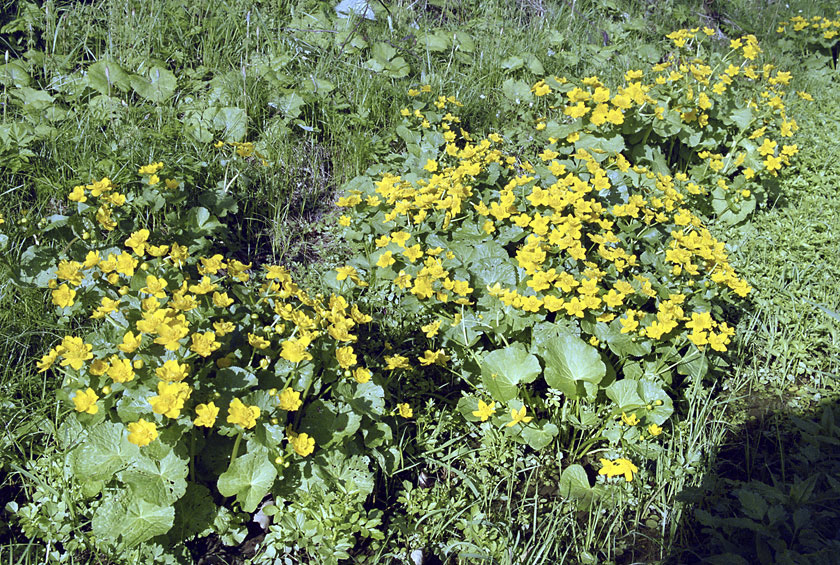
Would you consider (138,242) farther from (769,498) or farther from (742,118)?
(742,118)

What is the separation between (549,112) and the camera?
4.54 meters

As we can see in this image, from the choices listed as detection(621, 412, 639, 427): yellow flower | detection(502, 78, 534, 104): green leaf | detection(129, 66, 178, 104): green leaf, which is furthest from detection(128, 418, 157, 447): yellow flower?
detection(502, 78, 534, 104): green leaf

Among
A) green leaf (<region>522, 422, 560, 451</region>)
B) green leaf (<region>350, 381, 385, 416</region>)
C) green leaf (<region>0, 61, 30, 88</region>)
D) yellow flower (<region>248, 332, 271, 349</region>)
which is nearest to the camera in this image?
yellow flower (<region>248, 332, 271, 349</region>)

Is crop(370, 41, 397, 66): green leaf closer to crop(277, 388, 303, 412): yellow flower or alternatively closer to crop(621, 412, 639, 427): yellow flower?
crop(621, 412, 639, 427): yellow flower

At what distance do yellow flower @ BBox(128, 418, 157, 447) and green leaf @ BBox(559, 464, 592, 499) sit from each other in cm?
138

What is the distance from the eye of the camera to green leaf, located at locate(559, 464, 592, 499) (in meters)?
2.32

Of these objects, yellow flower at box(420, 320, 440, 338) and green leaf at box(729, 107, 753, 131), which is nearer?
yellow flower at box(420, 320, 440, 338)

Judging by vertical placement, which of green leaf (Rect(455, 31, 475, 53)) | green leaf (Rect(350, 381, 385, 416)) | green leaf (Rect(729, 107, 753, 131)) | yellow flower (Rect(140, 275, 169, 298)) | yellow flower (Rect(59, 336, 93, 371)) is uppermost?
green leaf (Rect(729, 107, 753, 131))

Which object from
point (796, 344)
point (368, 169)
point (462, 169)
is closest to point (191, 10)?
point (368, 169)

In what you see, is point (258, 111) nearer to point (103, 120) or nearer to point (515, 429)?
point (103, 120)

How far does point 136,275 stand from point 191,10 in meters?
2.60

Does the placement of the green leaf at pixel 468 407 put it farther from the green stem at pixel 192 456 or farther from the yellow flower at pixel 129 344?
the yellow flower at pixel 129 344

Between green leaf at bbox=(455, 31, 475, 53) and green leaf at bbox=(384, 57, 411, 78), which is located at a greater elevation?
green leaf at bbox=(455, 31, 475, 53)

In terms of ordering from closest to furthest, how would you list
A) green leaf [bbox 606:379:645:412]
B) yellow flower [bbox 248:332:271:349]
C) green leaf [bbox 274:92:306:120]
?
yellow flower [bbox 248:332:271:349] → green leaf [bbox 606:379:645:412] → green leaf [bbox 274:92:306:120]
